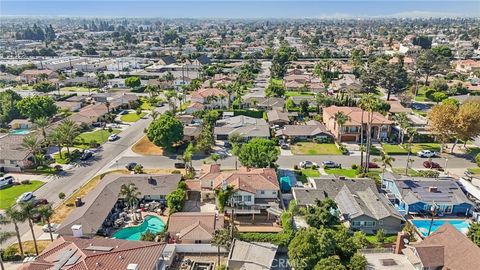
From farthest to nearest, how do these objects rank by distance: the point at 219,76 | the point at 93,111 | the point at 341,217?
the point at 219,76, the point at 93,111, the point at 341,217

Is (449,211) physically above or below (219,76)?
below

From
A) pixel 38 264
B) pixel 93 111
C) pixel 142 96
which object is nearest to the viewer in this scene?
pixel 38 264

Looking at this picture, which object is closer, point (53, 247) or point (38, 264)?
point (38, 264)

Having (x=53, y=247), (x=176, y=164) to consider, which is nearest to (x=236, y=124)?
(x=176, y=164)

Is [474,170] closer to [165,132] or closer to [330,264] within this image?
[330,264]

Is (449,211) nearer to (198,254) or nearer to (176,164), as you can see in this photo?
(198,254)

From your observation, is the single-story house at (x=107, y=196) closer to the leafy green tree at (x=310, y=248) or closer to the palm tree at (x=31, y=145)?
the palm tree at (x=31, y=145)

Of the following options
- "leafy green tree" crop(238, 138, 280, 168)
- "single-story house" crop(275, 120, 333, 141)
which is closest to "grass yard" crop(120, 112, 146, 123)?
"single-story house" crop(275, 120, 333, 141)
